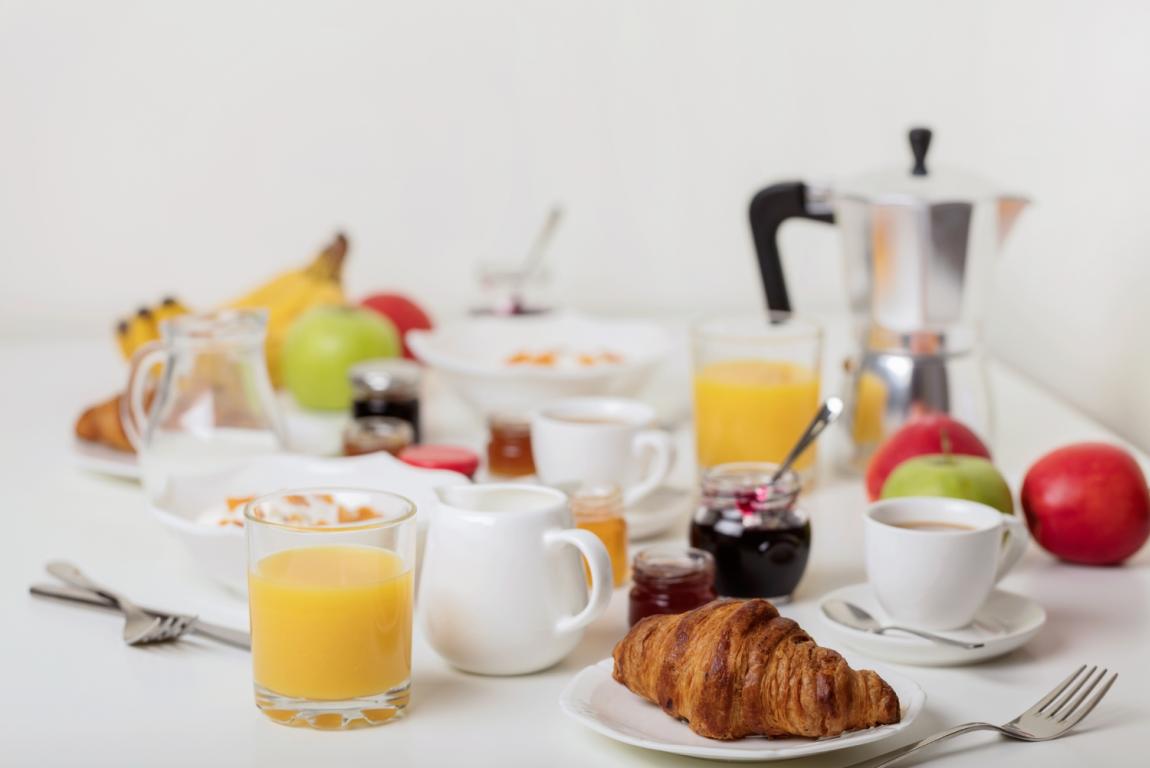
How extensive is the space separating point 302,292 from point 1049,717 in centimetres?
135

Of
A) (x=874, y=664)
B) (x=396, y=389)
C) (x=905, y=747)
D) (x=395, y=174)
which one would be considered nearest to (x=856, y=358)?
(x=396, y=389)

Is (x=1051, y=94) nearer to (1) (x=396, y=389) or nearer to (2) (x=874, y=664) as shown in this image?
(1) (x=396, y=389)

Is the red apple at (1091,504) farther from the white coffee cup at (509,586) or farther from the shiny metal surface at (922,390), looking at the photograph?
the white coffee cup at (509,586)

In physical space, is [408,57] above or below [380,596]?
above

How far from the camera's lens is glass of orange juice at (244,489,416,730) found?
0.88 metres

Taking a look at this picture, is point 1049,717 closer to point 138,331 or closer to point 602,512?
point 602,512

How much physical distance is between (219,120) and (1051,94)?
136 cm

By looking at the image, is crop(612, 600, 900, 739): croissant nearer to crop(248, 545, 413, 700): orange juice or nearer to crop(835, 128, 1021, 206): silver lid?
crop(248, 545, 413, 700): orange juice

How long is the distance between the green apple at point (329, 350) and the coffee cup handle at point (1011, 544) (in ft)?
3.09

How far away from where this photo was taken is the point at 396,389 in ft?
5.31

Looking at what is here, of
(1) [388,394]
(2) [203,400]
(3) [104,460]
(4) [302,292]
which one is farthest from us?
(4) [302,292]

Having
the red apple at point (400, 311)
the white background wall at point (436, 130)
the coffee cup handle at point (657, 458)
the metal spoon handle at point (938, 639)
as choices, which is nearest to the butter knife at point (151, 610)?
the coffee cup handle at point (657, 458)

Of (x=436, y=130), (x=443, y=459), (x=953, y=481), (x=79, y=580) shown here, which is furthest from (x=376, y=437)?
(x=436, y=130)

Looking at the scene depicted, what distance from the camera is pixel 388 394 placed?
5.29 ft
